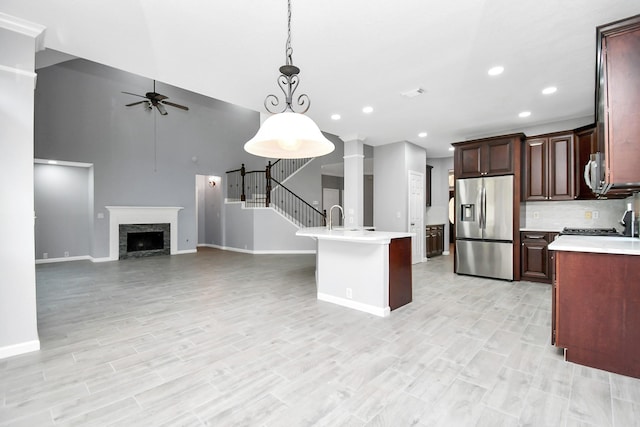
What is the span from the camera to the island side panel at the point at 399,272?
11.8 ft

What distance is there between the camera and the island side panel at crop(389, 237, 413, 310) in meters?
3.59

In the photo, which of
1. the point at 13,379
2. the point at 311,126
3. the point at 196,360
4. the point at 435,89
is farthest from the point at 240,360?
the point at 435,89

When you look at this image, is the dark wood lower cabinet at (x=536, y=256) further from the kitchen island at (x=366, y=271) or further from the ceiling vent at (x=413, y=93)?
the ceiling vent at (x=413, y=93)

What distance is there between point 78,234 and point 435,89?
346 inches

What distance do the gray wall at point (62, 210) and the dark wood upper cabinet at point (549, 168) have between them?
9663mm

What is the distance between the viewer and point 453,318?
11.1ft

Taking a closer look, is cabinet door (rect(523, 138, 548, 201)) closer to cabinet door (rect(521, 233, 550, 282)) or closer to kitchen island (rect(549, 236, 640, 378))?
cabinet door (rect(521, 233, 550, 282))

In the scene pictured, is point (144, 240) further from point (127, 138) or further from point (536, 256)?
point (536, 256)

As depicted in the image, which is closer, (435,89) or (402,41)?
(402,41)

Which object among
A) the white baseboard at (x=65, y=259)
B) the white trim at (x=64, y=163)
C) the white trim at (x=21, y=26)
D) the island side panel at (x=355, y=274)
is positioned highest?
the white trim at (x=21, y=26)

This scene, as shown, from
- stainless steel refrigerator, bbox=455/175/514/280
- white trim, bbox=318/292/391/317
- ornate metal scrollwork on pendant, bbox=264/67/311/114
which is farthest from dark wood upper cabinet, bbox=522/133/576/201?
ornate metal scrollwork on pendant, bbox=264/67/311/114

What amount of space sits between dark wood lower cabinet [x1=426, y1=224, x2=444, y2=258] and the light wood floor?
3.53 metres

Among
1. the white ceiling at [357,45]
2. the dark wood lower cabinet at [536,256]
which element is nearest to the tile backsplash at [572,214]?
the dark wood lower cabinet at [536,256]

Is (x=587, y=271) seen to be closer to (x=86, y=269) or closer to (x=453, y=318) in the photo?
(x=453, y=318)
